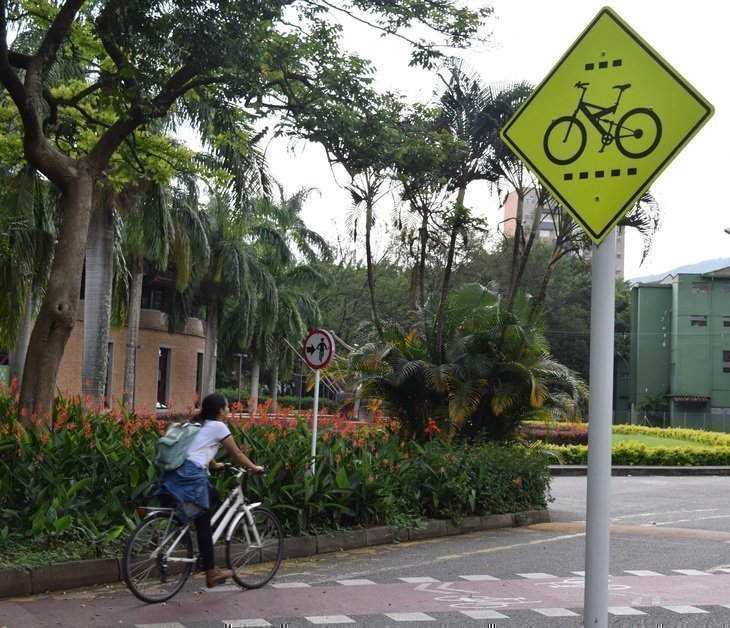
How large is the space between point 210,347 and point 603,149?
38180 mm

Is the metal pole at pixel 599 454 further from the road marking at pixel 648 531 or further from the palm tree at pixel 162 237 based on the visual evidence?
the palm tree at pixel 162 237

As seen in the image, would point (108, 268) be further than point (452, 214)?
Yes

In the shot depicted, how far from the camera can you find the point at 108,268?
952 inches

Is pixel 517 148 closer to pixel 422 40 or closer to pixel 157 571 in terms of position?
pixel 157 571

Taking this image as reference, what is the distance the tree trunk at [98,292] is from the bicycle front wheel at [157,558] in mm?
16291

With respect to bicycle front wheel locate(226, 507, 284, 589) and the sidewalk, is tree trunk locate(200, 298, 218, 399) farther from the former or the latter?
bicycle front wheel locate(226, 507, 284, 589)

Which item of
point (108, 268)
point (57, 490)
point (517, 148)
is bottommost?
point (57, 490)

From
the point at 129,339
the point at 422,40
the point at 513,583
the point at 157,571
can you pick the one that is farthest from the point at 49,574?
the point at 129,339

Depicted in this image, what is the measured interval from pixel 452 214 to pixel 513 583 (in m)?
9.21

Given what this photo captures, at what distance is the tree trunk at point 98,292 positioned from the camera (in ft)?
79.0

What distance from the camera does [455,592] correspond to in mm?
8750

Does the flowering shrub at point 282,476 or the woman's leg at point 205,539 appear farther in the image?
the flowering shrub at point 282,476

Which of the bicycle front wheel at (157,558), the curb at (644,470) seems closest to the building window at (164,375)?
the curb at (644,470)

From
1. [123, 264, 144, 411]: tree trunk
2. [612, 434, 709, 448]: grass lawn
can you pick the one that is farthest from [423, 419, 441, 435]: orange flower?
[123, 264, 144, 411]: tree trunk
